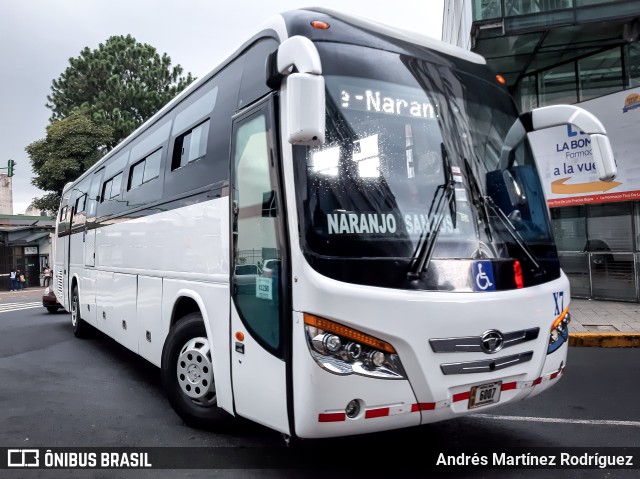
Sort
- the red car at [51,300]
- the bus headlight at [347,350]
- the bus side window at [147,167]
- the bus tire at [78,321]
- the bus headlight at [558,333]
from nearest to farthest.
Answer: the bus headlight at [347,350]
the bus headlight at [558,333]
the bus side window at [147,167]
the bus tire at [78,321]
the red car at [51,300]

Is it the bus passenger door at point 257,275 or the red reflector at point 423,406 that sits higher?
the bus passenger door at point 257,275

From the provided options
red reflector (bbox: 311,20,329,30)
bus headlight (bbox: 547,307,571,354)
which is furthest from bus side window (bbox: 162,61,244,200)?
bus headlight (bbox: 547,307,571,354)

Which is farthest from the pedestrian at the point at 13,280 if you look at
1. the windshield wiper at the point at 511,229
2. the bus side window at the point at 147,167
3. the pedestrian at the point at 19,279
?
the windshield wiper at the point at 511,229

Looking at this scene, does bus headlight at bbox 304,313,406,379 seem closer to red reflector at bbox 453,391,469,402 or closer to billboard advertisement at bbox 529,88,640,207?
red reflector at bbox 453,391,469,402

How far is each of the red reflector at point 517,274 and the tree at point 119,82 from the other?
34223 millimetres

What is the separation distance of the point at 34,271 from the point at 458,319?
38.7 m

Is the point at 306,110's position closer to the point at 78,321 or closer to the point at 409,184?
the point at 409,184

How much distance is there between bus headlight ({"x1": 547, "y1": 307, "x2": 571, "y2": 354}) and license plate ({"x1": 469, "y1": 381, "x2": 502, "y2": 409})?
580mm

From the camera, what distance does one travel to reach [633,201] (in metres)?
11.9

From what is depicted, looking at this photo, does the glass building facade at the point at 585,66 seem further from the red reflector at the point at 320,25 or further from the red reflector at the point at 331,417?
the red reflector at the point at 331,417

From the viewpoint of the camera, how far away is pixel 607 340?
8367 millimetres

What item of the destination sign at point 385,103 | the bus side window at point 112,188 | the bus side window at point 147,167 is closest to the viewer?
the destination sign at point 385,103

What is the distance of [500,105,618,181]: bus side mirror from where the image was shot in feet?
13.6

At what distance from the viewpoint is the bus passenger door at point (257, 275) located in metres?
3.40
